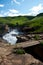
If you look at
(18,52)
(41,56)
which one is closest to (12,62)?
(18,52)

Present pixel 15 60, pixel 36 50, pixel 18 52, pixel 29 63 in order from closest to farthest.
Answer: pixel 29 63 < pixel 15 60 < pixel 18 52 < pixel 36 50

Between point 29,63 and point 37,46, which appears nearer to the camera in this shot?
point 29,63

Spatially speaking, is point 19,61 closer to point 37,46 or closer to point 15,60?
point 15,60

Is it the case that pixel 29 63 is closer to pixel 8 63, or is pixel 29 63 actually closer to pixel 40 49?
pixel 8 63

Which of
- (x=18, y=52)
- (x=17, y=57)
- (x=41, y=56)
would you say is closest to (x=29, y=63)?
(x=17, y=57)

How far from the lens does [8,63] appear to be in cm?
1240

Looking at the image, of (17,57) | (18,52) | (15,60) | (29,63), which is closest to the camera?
(29,63)

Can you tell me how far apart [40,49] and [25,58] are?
409 cm

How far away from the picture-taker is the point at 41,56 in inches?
648

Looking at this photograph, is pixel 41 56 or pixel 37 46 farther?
pixel 37 46

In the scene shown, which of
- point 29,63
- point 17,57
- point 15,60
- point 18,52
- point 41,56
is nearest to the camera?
point 29,63

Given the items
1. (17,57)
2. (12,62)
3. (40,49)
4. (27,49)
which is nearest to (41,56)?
(40,49)

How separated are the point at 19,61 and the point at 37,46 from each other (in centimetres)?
602

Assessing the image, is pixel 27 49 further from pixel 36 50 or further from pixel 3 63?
pixel 3 63
